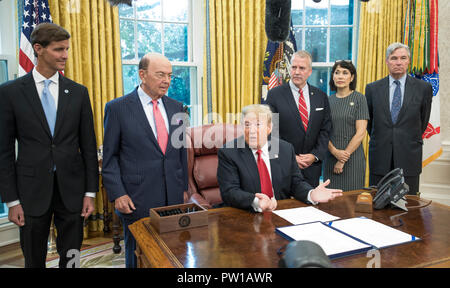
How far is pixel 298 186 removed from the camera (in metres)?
1.97

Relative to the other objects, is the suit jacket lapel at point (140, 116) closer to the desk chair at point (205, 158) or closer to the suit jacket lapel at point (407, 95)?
the desk chair at point (205, 158)

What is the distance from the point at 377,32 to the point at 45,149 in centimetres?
369

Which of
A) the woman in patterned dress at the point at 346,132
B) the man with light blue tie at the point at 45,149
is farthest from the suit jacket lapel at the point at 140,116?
the woman in patterned dress at the point at 346,132

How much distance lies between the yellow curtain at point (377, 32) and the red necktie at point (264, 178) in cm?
267

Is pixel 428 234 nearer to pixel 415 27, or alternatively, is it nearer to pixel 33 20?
pixel 415 27

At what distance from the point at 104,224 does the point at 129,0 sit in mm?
2728

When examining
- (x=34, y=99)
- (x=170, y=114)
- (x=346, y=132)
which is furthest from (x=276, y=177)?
(x=34, y=99)

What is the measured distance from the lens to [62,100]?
1850 millimetres

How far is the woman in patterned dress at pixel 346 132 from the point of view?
8.98ft

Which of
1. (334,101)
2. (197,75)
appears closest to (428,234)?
(334,101)

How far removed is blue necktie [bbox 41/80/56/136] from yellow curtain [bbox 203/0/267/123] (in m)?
2.24

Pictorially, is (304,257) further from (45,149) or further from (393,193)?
(45,149)

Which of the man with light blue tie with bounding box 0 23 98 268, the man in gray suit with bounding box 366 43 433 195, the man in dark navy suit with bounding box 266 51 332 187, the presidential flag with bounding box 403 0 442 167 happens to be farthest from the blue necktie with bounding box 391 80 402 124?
the man with light blue tie with bounding box 0 23 98 268

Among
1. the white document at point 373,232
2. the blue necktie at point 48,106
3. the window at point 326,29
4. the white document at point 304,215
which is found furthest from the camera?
the window at point 326,29
